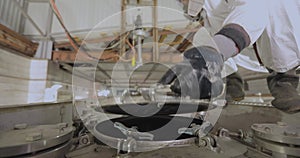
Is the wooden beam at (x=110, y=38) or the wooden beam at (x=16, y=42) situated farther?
the wooden beam at (x=110, y=38)

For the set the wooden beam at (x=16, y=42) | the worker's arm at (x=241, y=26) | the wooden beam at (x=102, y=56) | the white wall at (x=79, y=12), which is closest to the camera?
the worker's arm at (x=241, y=26)

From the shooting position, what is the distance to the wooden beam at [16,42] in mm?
1495

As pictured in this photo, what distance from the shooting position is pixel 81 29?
2.11 meters

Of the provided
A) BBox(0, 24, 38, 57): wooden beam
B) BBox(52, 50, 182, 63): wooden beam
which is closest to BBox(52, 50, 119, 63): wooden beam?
BBox(52, 50, 182, 63): wooden beam

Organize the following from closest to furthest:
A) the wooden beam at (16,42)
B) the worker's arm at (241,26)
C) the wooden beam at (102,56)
→ the worker's arm at (241,26) → the wooden beam at (16,42) → the wooden beam at (102,56)

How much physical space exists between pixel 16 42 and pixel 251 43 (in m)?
2.07

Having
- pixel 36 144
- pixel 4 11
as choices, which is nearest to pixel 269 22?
pixel 36 144

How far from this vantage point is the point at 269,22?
1.74ft

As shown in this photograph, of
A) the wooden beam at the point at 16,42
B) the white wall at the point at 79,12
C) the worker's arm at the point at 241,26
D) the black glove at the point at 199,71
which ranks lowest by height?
the black glove at the point at 199,71

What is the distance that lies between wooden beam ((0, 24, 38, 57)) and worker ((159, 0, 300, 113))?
170cm

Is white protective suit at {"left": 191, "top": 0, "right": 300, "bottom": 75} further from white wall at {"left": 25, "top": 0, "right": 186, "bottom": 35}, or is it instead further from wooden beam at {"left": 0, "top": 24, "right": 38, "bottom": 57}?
wooden beam at {"left": 0, "top": 24, "right": 38, "bottom": 57}

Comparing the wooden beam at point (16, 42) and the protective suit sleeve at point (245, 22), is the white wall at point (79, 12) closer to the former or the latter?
the wooden beam at point (16, 42)

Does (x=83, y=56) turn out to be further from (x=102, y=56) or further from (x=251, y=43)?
(x=251, y=43)

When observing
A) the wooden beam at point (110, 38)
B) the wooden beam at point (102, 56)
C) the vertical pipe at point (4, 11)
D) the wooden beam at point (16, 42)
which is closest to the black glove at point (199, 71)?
the wooden beam at point (102, 56)
